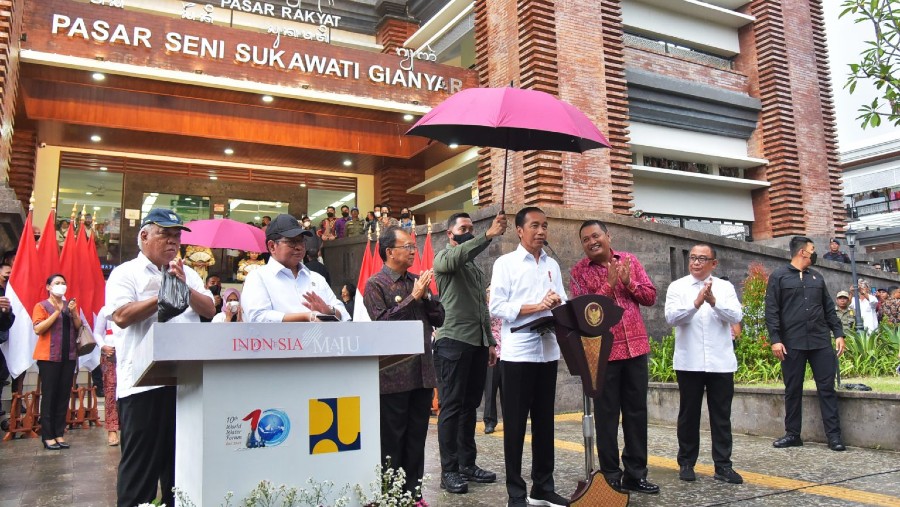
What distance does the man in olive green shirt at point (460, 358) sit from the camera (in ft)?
15.9

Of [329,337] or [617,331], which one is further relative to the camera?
[617,331]

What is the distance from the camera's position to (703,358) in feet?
16.8

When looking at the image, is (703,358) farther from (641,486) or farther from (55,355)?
(55,355)

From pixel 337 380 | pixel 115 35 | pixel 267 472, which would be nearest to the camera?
pixel 267 472

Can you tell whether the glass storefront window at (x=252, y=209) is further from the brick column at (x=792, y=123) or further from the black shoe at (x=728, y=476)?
the black shoe at (x=728, y=476)

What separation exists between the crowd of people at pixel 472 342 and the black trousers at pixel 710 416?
1cm

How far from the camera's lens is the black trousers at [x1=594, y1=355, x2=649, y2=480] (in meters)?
4.62

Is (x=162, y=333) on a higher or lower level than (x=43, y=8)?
lower

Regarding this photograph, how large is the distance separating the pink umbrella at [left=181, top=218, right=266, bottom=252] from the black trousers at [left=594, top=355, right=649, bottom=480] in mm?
6176

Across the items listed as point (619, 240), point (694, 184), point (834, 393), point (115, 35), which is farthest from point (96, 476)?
point (694, 184)

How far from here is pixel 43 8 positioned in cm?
1253

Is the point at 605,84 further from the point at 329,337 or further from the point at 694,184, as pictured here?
the point at 329,337

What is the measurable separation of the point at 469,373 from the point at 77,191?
1694 cm

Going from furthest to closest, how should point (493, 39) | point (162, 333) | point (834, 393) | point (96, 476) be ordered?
1. point (493, 39)
2. point (834, 393)
3. point (96, 476)
4. point (162, 333)
